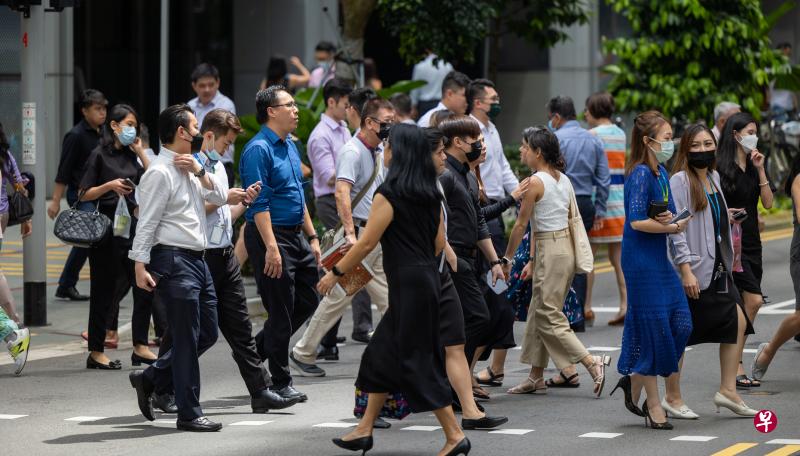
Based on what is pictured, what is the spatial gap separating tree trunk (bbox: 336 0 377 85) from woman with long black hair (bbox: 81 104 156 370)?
7.45 m

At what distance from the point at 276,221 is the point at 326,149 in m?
2.44

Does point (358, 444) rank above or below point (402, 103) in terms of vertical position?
below

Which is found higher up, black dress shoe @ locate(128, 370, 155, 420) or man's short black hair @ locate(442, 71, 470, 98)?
man's short black hair @ locate(442, 71, 470, 98)

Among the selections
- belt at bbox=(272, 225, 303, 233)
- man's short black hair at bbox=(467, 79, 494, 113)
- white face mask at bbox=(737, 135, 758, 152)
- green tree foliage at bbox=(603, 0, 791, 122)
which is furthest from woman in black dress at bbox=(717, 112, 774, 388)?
green tree foliage at bbox=(603, 0, 791, 122)

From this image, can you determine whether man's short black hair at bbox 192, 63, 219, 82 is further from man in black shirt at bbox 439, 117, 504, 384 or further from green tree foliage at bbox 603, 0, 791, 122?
green tree foliage at bbox 603, 0, 791, 122

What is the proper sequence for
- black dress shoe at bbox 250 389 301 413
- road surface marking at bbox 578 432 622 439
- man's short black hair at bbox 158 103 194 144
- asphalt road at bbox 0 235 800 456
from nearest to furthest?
Result: asphalt road at bbox 0 235 800 456, road surface marking at bbox 578 432 622 439, man's short black hair at bbox 158 103 194 144, black dress shoe at bbox 250 389 301 413

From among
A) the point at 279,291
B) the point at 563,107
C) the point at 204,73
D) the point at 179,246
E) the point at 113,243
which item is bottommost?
the point at 279,291

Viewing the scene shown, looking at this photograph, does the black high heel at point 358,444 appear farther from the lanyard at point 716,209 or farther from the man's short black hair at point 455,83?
the man's short black hair at point 455,83

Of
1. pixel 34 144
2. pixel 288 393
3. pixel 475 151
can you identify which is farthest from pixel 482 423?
pixel 34 144

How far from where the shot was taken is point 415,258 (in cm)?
770

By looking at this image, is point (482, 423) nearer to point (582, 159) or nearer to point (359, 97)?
point (359, 97)

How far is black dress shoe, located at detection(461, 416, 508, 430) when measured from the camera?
8477 millimetres

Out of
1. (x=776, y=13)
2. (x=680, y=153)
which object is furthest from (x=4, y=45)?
(x=776, y=13)

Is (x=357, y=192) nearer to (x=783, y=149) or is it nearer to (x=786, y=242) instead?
(x=786, y=242)
